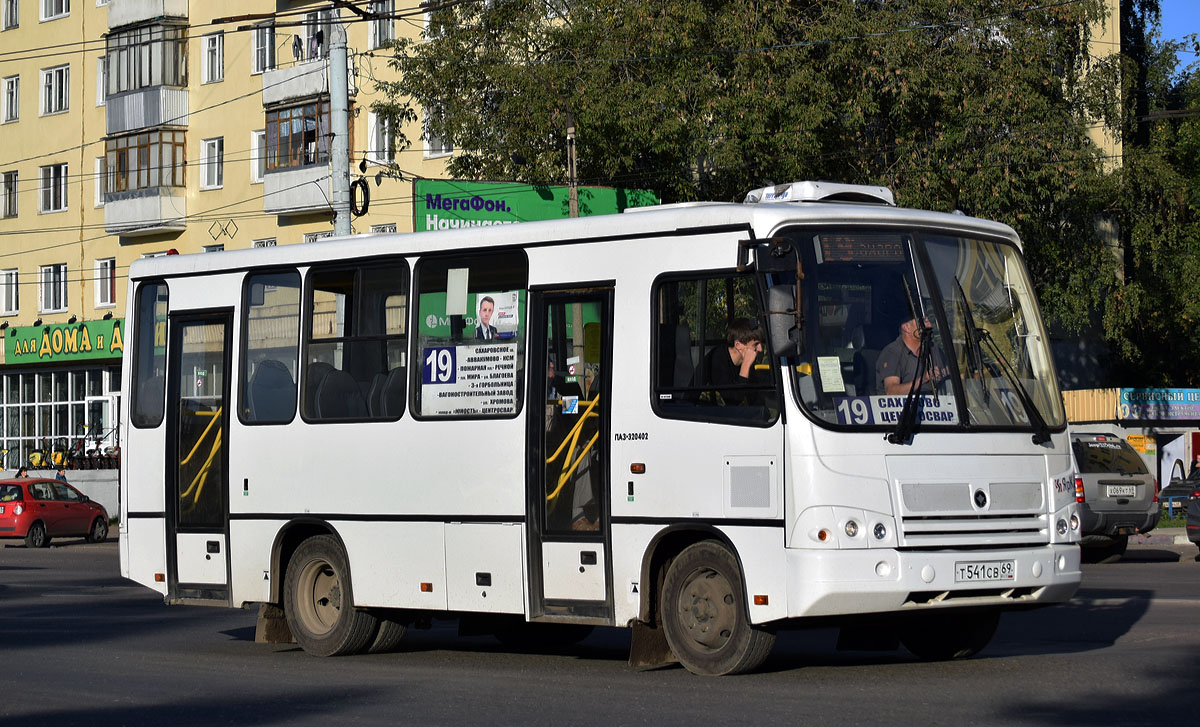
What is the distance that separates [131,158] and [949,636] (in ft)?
153

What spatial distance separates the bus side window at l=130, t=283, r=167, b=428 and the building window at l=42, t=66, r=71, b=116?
46.1 meters

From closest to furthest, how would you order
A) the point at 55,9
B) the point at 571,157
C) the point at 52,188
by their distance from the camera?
the point at 571,157 < the point at 52,188 < the point at 55,9

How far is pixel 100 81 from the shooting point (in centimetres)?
5738

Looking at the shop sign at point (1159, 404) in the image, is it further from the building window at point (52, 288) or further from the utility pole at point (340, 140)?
the building window at point (52, 288)

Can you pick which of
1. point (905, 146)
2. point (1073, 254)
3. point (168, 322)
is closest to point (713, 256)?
point (168, 322)

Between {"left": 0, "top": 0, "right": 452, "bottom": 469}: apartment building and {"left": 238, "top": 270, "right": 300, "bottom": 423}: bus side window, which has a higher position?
{"left": 0, "top": 0, "right": 452, "bottom": 469}: apartment building

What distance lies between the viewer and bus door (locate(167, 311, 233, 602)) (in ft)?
46.3

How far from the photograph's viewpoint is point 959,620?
11.8 meters

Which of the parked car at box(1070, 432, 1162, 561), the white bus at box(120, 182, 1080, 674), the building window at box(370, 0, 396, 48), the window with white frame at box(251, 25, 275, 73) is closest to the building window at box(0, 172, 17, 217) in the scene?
the window with white frame at box(251, 25, 275, 73)

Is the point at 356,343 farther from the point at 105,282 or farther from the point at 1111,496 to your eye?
the point at 105,282

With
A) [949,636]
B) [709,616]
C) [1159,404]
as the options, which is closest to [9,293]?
[1159,404]

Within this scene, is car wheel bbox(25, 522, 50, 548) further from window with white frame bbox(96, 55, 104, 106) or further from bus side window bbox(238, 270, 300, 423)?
bus side window bbox(238, 270, 300, 423)

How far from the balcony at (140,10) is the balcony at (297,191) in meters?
7.06

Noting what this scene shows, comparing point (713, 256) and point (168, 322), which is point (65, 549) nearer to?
point (168, 322)
